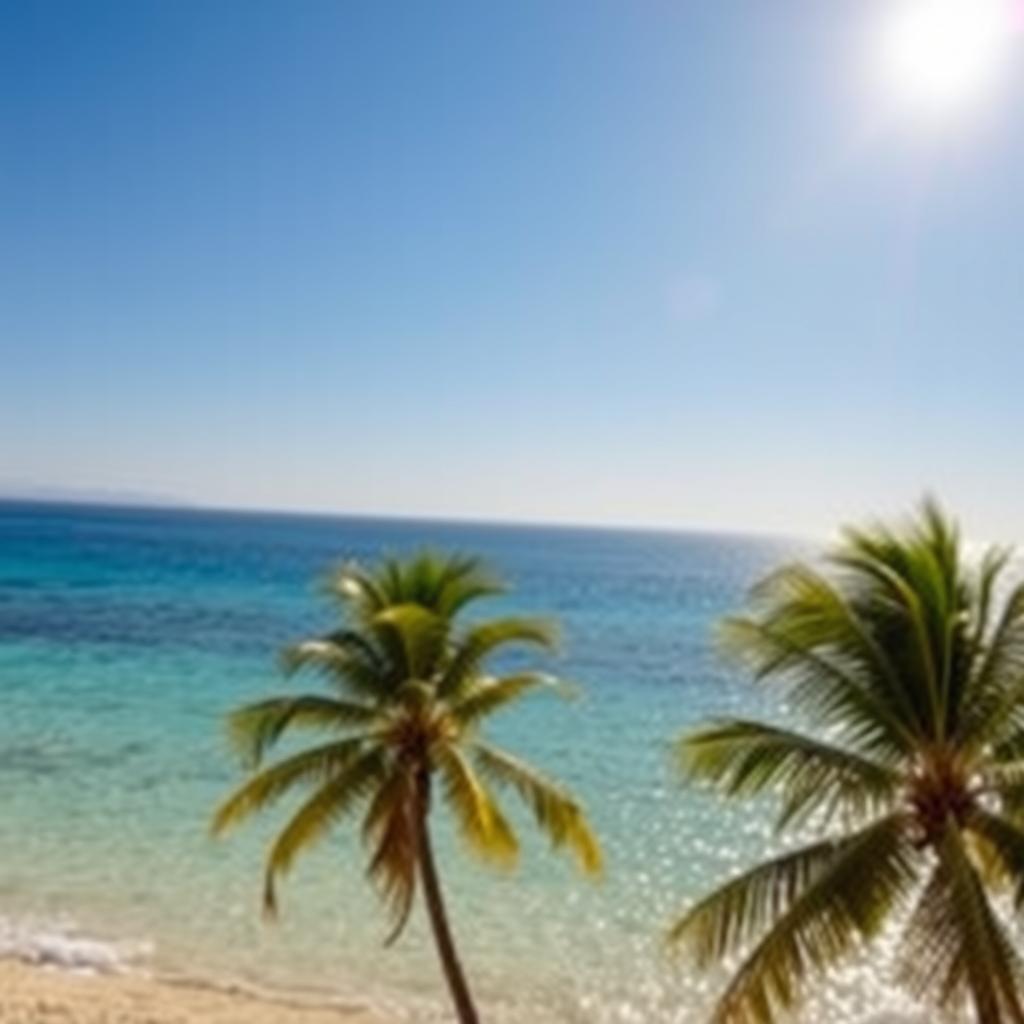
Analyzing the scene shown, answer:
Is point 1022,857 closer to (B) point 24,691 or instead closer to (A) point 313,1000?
(A) point 313,1000

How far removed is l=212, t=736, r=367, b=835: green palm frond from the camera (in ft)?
47.9

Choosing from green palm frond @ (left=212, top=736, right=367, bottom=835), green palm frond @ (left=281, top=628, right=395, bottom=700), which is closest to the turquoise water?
green palm frond @ (left=281, top=628, right=395, bottom=700)

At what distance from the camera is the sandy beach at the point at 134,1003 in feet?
66.1

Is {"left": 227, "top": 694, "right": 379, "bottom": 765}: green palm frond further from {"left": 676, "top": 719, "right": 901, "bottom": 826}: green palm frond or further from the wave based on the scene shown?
the wave

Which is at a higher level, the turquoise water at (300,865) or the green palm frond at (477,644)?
the green palm frond at (477,644)

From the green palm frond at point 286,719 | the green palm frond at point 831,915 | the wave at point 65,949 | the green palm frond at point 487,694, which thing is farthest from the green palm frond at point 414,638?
the wave at point 65,949

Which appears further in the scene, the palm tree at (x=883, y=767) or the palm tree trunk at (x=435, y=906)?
the palm tree trunk at (x=435, y=906)

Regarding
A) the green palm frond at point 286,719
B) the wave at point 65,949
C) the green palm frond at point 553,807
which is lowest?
the wave at point 65,949

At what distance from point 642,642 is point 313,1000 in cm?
6214

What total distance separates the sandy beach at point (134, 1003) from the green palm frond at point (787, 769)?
11826mm

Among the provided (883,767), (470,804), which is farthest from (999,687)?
(470,804)

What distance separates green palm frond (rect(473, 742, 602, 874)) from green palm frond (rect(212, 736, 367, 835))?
1351 mm

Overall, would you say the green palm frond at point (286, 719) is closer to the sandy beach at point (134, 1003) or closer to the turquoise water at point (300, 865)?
the turquoise water at point (300, 865)

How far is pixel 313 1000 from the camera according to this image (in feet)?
73.6
